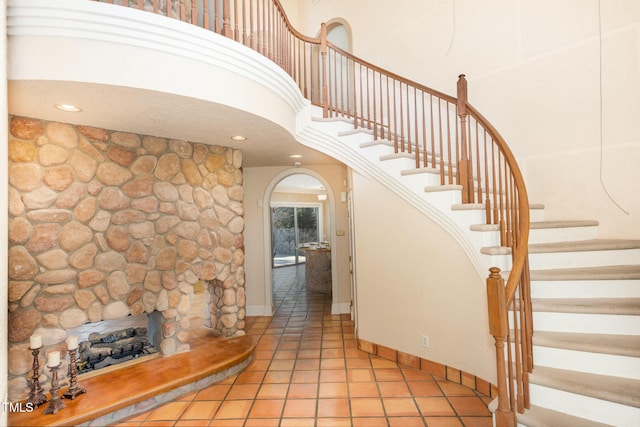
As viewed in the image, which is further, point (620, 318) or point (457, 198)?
point (457, 198)

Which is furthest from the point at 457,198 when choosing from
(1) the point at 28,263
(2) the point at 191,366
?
(1) the point at 28,263

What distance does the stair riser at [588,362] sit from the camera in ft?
6.12

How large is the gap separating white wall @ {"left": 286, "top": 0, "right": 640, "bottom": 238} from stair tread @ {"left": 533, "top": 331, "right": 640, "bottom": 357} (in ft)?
4.43

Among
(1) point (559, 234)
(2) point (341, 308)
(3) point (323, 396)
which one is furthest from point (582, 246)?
(2) point (341, 308)

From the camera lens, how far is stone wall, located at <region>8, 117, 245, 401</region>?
2545mm

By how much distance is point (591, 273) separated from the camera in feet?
7.56

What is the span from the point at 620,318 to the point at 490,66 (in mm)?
2794

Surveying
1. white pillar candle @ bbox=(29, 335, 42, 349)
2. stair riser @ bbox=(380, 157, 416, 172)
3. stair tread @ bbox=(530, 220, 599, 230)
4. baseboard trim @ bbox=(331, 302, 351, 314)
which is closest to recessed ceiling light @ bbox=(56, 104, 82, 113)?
white pillar candle @ bbox=(29, 335, 42, 349)

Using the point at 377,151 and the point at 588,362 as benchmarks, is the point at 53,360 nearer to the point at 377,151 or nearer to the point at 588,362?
Result: the point at 377,151

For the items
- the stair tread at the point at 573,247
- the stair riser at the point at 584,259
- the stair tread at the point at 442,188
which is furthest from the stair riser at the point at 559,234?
the stair tread at the point at 442,188

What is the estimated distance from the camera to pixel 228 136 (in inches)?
133

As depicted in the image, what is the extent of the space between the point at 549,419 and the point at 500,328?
666 mm

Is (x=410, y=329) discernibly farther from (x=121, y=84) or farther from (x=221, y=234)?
(x=121, y=84)

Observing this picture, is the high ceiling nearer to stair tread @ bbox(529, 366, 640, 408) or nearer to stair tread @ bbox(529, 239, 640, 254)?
stair tread @ bbox(529, 239, 640, 254)
